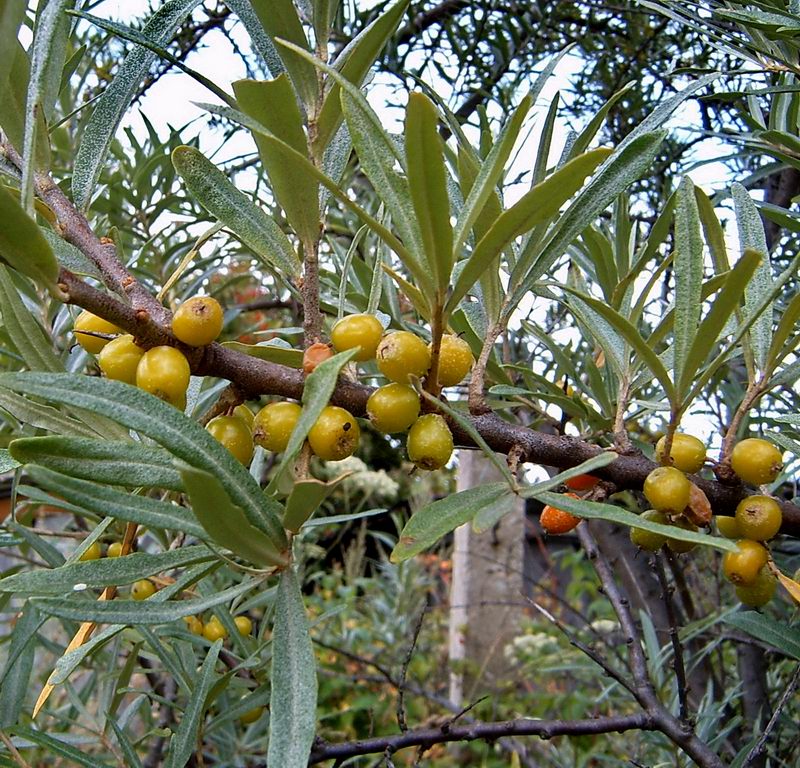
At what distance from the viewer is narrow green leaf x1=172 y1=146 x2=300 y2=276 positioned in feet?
1.74

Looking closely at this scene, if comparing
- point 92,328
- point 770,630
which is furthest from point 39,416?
point 770,630

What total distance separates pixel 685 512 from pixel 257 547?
316 mm

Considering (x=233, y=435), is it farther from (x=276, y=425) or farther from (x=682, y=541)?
(x=682, y=541)

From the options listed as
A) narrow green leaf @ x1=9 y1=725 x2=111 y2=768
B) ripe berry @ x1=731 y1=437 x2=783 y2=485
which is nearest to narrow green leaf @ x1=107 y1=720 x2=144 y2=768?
narrow green leaf @ x1=9 y1=725 x2=111 y2=768

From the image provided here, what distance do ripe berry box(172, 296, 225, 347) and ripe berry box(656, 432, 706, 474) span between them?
0.36 metres

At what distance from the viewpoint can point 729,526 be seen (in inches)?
24.5

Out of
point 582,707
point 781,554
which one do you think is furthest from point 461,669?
point 781,554

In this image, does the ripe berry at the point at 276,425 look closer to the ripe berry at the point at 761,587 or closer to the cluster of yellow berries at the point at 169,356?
the cluster of yellow berries at the point at 169,356

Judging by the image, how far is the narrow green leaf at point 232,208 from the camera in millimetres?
532

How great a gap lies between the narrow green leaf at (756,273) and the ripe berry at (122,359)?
484mm

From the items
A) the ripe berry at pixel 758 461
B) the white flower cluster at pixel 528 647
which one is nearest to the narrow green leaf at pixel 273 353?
the ripe berry at pixel 758 461

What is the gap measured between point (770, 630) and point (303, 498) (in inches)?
21.2

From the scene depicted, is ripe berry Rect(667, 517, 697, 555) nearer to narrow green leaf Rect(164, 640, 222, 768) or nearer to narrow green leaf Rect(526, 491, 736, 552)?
narrow green leaf Rect(526, 491, 736, 552)

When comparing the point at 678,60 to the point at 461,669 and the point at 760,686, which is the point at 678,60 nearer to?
the point at 760,686
